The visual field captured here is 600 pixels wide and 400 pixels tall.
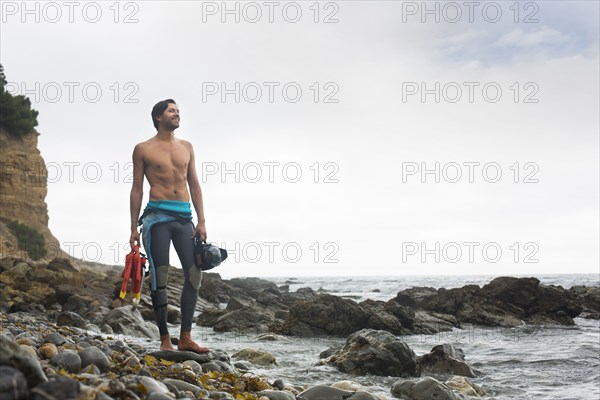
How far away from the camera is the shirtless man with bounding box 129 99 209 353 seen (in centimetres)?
648

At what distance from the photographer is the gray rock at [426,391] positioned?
6.41 meters

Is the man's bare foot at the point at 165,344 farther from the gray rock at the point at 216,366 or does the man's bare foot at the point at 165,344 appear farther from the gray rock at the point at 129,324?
the gray rock at the point at 129,324

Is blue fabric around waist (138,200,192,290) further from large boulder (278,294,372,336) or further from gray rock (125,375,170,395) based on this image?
large boulder (278,294,372,336)

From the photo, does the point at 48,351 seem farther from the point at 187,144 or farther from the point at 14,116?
the point at 14,116

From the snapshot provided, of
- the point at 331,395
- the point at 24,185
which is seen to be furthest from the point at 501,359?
the point at 24,185

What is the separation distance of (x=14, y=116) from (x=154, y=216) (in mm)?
35775

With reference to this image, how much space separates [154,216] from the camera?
21.2ft

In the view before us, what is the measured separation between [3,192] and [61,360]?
3602 cm

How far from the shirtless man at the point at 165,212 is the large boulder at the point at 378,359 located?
2.89 metres

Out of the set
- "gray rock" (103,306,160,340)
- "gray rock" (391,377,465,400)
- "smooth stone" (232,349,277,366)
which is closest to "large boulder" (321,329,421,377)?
"smooth stone" (232,349,277,366)

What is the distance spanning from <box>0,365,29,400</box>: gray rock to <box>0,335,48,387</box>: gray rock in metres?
0.03

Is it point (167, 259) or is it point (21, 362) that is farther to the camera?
point (167, 259)

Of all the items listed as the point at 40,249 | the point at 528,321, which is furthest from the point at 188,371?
the point at 40,249

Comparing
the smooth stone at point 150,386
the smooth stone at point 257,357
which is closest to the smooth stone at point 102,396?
the smooth stone at point 150,386
